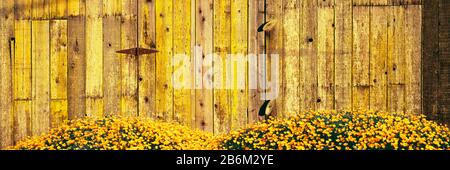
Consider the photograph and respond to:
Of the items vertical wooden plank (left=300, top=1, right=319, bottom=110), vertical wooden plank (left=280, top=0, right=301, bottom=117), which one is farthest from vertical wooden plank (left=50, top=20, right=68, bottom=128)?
vertical wooden plank (left=300, top=1, right=319, bottom=110)

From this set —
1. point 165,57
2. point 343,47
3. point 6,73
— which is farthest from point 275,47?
point 6,73

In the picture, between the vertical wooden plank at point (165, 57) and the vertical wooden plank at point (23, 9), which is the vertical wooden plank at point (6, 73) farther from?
the vertical wooden plank at point (165, 57)

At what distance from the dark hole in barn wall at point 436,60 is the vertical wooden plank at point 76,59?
4286 mm

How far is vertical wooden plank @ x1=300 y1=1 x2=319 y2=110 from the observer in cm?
683

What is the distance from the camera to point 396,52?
6793 millimetres

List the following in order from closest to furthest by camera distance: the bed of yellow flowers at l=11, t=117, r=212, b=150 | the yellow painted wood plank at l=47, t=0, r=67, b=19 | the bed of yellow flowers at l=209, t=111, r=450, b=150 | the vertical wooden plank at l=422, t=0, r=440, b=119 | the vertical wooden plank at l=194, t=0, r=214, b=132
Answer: the bed of yellow flowers at l=209, t=111, r=450, b=150 < the bed of yellow flowers at l=11, t=117, r=212, b=150 < the vertical wooden plank at l=422, t=0, r=440, b=119 < the vertical wooden plank at l=194, t=0, r=214, b=132 < the yellow painted wood plank at l=47, t=0, r=67, b=19

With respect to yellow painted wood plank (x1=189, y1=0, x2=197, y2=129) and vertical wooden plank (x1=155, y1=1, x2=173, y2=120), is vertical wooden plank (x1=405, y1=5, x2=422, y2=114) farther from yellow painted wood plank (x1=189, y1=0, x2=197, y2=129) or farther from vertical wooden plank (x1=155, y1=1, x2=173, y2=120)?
vertical wooden plank (x1=155, y1=1, x2=173, y2=120)

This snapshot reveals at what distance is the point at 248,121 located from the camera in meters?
6.89

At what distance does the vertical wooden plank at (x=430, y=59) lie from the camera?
679cm

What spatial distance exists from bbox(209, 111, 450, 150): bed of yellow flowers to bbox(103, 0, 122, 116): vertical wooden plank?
1.79 m

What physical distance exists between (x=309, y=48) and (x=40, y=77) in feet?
11.3

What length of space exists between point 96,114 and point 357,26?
11.4 ft

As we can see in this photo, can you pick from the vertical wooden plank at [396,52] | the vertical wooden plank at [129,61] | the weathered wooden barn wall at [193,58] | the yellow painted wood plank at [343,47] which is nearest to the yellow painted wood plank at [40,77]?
the weathered wooden barn wall at [193,58]

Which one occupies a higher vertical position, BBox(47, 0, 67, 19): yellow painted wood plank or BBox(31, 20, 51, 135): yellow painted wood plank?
BBox(47, 0, 67, 19): yellow painted wood plank
